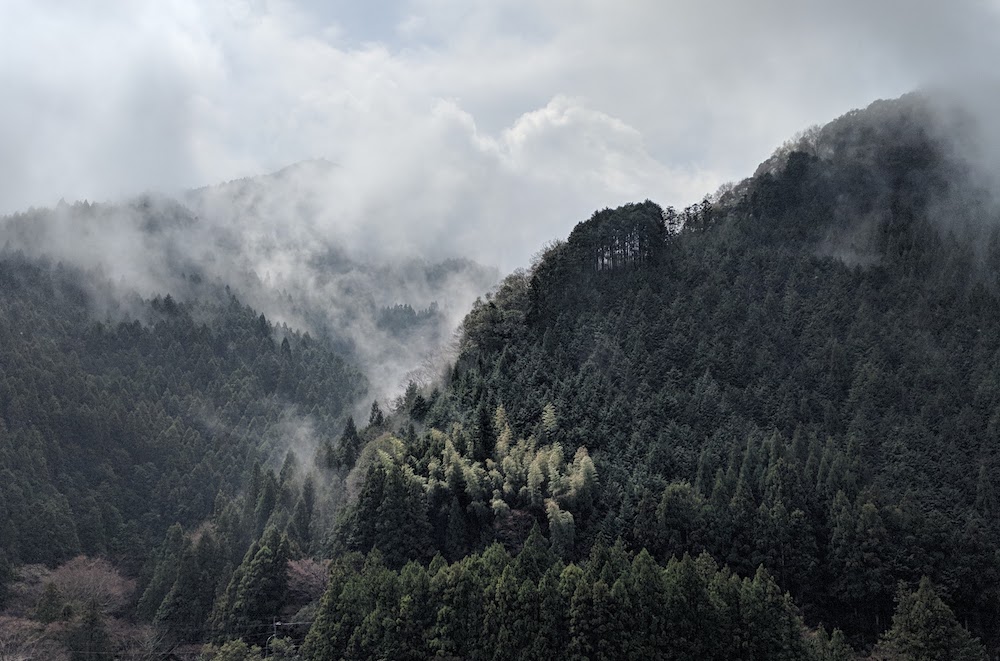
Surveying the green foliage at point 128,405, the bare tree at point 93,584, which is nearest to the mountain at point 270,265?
the green foliage at point 128,405

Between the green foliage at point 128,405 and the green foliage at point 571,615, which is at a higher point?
the green foliage at point 128,405

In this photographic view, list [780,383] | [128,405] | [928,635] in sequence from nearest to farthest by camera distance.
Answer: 1. [928,635]
2. [780,383]
3. [128,405]

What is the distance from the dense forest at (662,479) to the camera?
150ft

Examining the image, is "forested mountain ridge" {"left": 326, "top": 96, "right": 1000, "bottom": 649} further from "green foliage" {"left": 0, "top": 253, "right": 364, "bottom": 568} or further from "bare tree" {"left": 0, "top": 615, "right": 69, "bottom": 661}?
"green foliage" {"left": 0, "top": 253, "right": 364, "bottom": 568}

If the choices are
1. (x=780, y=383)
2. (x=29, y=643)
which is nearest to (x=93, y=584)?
(x=29, y=643)

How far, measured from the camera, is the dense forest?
45625mm

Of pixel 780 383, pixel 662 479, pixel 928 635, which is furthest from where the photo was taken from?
pixel 780 383

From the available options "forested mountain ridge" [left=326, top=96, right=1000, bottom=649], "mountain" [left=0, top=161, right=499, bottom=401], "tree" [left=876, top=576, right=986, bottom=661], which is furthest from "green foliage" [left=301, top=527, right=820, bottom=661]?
"mountain" [left=0, top=161, right=499, bottom=401]

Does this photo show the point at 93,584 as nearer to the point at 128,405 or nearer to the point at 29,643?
the point at 29,643

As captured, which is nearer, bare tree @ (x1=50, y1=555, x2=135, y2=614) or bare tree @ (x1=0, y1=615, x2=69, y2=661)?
bare tree @ (x1=0, y1=615, x2=69, y2=661)

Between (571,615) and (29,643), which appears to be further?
(29,643)

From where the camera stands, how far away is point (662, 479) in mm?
54875

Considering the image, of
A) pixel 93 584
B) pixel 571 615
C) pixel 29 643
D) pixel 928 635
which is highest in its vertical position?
pixel 93 584

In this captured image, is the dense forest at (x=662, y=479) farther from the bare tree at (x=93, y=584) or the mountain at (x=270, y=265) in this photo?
the mountain at (x=270, y=265)
